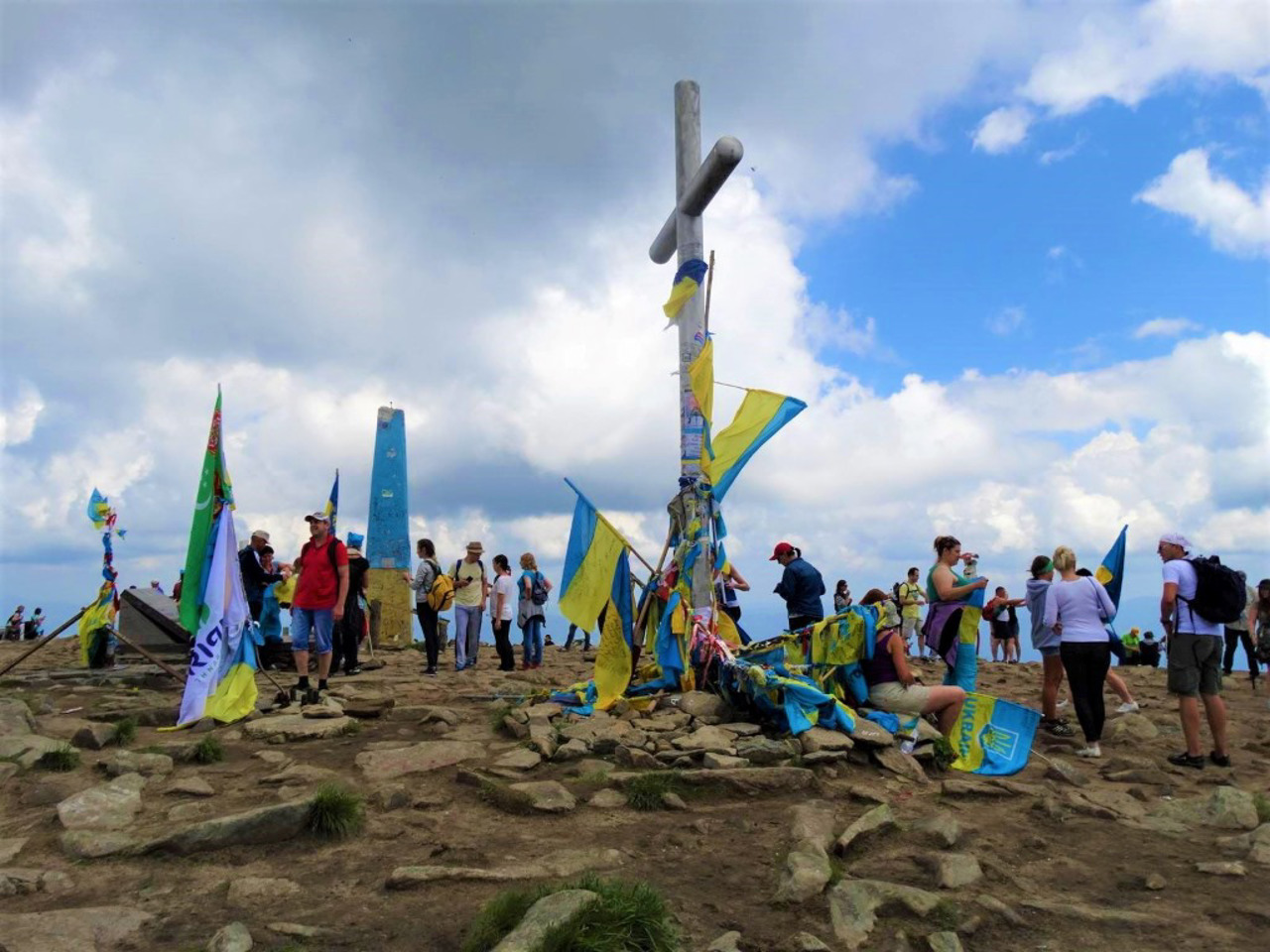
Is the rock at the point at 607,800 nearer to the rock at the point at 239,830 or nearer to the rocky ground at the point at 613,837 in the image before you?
the rocky ground at the point at 613,837

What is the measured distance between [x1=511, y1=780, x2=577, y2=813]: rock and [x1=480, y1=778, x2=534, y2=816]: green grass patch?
0.03m

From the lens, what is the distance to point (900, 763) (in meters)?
7.33

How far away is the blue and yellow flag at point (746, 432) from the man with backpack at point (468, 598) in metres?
5.22

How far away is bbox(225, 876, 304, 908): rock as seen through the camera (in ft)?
15.4

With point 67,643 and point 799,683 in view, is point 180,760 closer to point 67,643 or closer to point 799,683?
point 799,683

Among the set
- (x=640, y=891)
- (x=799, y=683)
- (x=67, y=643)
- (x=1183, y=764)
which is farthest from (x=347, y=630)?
(x=67, y=643)

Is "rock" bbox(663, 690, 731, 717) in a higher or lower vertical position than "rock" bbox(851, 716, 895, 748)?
higher

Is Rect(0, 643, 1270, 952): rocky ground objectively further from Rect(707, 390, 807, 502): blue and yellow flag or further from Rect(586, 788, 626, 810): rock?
Rect(707, 390, 807, 502): blue and yellow flag

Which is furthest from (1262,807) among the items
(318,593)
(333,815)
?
(318,593)

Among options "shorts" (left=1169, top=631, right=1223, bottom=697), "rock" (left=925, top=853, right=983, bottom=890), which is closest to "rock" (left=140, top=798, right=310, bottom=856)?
"rock" (left=925, top=853, right=983, bottom=890)

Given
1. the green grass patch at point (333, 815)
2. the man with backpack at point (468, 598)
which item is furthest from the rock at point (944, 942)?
the man with backpack at point (468, 598)

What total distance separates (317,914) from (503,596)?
31.8 ft

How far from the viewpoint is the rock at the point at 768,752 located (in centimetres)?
711

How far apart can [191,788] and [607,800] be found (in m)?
3.13
